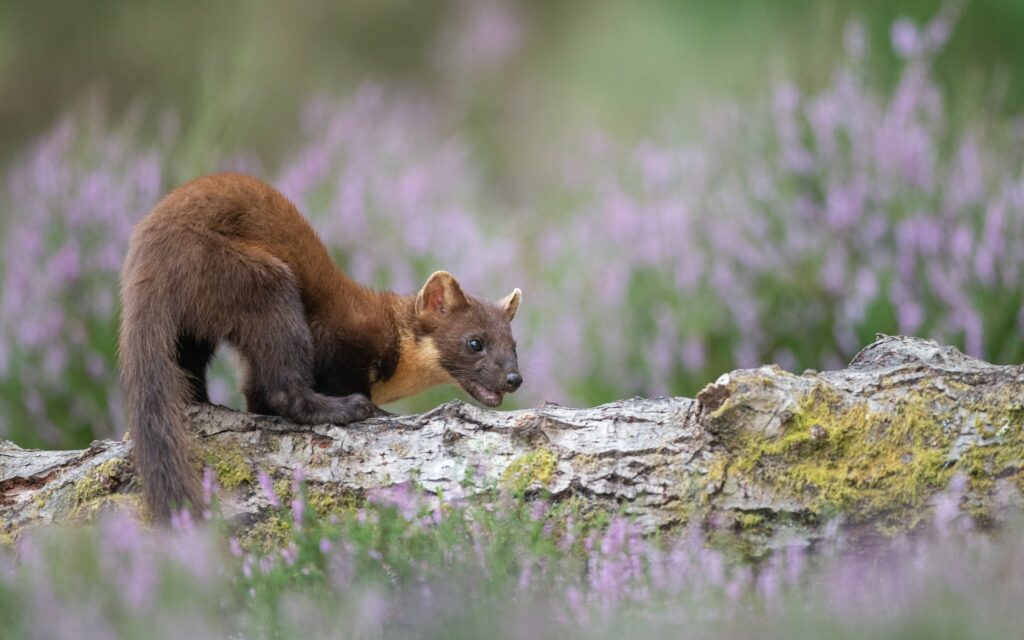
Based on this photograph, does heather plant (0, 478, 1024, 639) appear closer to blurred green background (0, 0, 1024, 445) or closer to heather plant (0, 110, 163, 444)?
heather plant (0, 110, 163, 444)

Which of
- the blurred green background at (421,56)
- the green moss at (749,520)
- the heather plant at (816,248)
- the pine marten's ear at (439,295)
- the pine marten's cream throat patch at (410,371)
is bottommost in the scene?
the green moss at (749,520)

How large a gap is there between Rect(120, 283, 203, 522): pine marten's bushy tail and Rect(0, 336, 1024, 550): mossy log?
17cm

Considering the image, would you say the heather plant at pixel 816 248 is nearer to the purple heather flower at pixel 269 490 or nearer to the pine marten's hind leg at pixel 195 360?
the pine marten's hind leg at pixel 195 360

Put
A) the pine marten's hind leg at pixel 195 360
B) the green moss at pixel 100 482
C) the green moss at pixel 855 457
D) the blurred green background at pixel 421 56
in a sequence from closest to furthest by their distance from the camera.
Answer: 1. the green moss at pixel 855 457
2. the green moss at pixel 100 482
3. the pine marten's hind leg at pixel 195 360
4. the blurred green background at pixel 421 56

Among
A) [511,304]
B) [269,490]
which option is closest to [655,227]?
[511,304]

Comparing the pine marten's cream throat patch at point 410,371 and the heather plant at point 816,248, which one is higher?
the heather plant at point 816,248

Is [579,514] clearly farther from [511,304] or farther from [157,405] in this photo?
[511,304]

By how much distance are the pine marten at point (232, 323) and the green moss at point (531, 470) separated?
596 mm

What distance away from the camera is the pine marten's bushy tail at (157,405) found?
3.34 metres

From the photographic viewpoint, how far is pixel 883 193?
19.3 ft

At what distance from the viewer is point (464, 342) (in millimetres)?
4461

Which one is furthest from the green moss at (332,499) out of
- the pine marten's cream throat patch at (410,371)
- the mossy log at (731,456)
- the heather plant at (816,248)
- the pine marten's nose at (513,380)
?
the heather plant at (816,248)

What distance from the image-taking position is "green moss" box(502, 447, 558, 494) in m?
3.32

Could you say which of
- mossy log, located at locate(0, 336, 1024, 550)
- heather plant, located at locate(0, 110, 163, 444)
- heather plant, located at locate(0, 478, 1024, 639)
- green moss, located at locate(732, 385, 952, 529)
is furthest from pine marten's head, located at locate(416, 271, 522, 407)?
heather plant, located at locate(0, 110, 163, 444)
